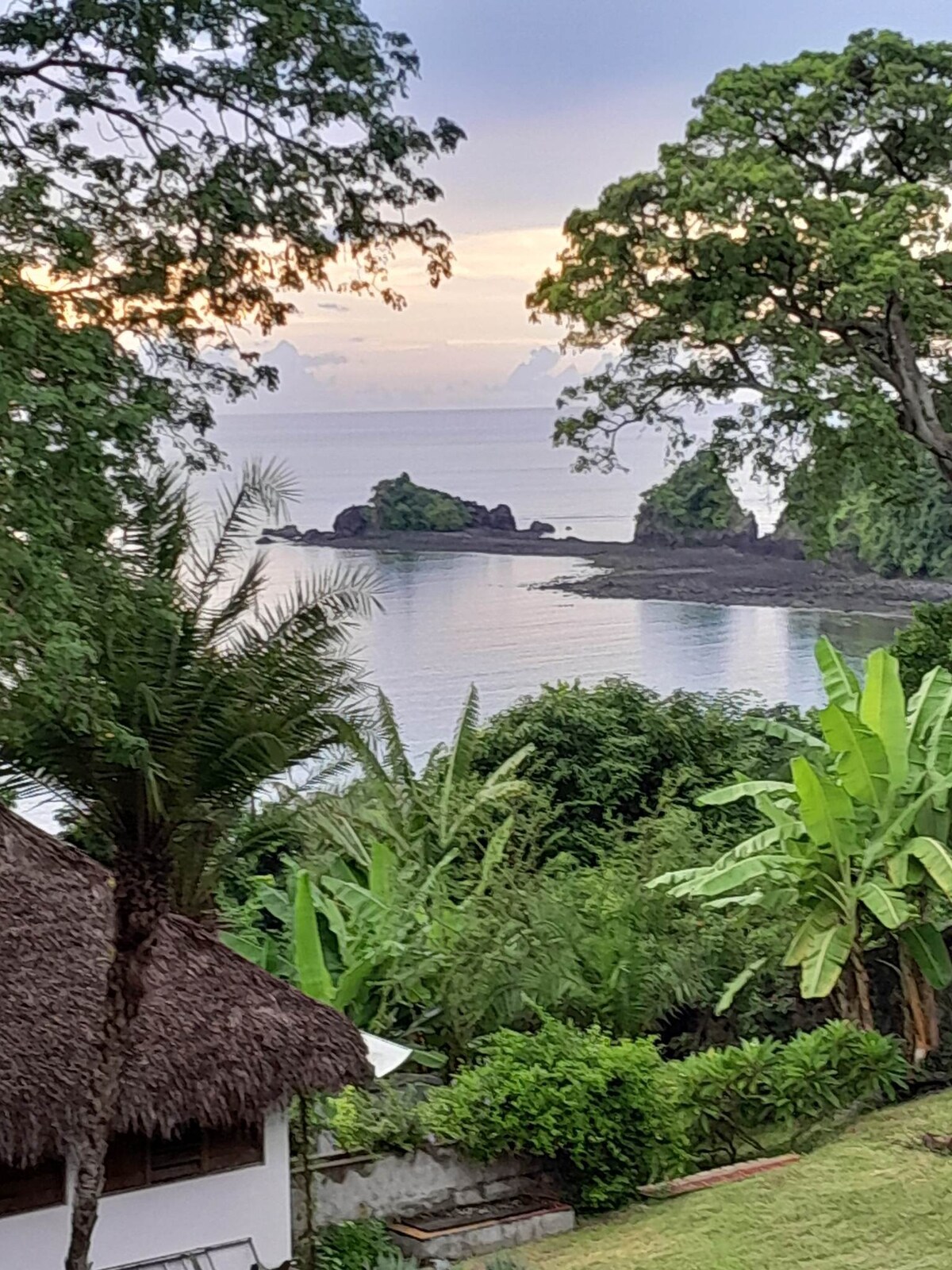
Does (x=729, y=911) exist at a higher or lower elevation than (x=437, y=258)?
lower

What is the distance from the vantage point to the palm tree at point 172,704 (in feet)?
17.2

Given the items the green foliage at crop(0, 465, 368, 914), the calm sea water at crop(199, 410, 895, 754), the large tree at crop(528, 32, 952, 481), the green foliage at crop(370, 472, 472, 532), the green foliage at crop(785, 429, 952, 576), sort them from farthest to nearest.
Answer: the green foliage at crop(370, 472, 472, 532) → the calm sea water at crop(199, 410, 895, 754) → the green foliage at crop(785, 429, 952, 576) → the large tree at crop(528, 32, 952, 481) → the green foliage at crop(0, 465, 368, 914)

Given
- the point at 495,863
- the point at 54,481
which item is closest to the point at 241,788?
the point at 54,481

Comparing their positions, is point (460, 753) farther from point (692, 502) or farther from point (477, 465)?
point (477, 465)

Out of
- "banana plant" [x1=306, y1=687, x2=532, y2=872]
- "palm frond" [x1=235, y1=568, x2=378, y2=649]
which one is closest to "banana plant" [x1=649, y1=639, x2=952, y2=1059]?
"banana plant" [x1=306, y1=687, x2=532, y2=872]

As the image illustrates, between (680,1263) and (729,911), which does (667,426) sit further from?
(680,1263)

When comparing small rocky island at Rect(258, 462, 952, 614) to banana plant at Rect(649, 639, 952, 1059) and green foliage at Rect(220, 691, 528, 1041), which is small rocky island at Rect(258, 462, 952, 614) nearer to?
green foliage at Rect(220, 691, 528, 1041)

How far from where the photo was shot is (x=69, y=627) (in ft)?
17.0

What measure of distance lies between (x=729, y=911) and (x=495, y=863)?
2042 millimetres

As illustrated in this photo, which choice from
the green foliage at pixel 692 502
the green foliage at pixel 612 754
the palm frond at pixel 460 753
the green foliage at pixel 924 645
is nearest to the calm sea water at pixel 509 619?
the green foliage at pixel 692 502

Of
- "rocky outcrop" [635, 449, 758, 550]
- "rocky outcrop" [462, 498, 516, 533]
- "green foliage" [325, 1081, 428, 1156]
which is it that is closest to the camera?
"green foliage" [325, 1081, 428, 1156]

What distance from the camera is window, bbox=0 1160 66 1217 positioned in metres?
6.69

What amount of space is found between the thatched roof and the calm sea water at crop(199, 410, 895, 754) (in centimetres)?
797

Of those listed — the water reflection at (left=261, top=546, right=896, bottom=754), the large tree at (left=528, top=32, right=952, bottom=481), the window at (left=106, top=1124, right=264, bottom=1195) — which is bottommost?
the window at (left=106, top=1124, right=264, bottom=1195)
